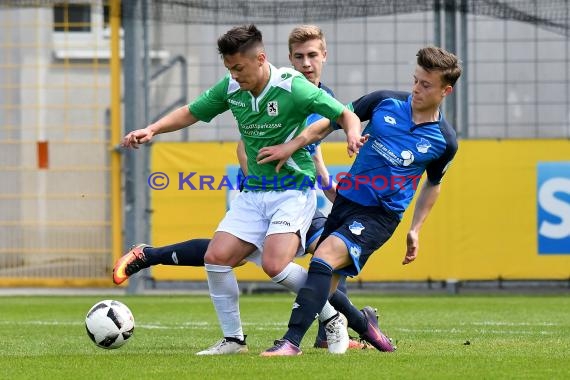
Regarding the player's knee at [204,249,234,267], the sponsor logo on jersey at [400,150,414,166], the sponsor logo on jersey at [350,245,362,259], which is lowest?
the player's knee at [204,249,234,267]

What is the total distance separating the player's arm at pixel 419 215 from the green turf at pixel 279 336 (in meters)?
0.57

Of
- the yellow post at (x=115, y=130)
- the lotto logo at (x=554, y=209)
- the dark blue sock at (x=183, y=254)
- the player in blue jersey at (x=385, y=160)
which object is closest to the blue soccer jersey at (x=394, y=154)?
the player in blue jersey at (x=385, y=160)

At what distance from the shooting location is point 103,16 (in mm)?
15344

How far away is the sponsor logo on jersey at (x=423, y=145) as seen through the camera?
6.94 metres

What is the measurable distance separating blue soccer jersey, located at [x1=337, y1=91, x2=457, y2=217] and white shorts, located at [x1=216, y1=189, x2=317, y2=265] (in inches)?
10.3

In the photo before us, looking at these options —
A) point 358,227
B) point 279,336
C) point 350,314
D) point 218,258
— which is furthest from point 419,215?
point 279,336

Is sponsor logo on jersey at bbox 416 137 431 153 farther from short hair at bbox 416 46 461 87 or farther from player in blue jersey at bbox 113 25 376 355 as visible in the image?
player in blue jersey at bbox 113 25 376 355

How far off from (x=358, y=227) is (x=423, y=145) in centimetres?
62

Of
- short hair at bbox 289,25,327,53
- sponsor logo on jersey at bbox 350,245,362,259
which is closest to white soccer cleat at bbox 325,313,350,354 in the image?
sponsor logo on jersey at bbox 350,245,362,259

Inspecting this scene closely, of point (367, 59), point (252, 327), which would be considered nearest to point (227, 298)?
point (252, 327)

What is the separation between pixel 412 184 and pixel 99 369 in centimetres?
212

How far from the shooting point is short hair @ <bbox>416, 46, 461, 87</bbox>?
6828mm

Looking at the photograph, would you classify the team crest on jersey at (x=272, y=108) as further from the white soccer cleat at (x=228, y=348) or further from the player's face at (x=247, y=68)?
the white soccer cleat at (x=228, y=348)

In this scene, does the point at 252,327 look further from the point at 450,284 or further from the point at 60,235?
the point at 60,235
